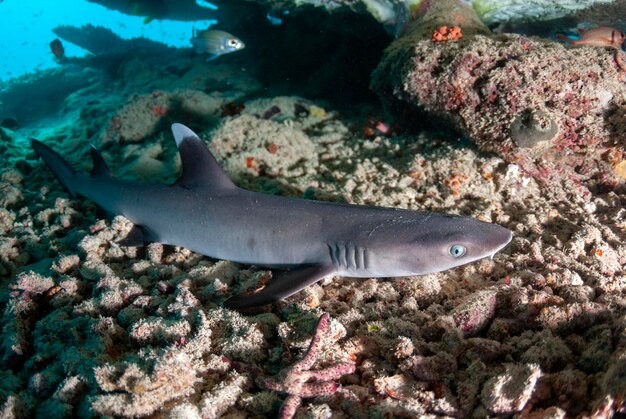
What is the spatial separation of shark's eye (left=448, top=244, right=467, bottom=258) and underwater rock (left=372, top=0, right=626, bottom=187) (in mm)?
1792

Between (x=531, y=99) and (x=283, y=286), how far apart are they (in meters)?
2.95

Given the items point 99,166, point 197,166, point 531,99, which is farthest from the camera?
point 99,166

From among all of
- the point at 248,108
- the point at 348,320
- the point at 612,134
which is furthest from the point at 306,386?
the point at 248,108

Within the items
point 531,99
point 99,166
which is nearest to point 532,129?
point 531,99

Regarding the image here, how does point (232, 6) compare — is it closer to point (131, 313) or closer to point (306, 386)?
point (131, 313)

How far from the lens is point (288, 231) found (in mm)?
2805

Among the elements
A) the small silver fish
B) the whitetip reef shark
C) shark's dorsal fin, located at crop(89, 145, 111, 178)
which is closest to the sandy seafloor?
the whitetip reef shark

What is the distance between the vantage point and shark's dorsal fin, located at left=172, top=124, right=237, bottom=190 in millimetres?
3201

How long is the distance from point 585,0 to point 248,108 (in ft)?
17.5

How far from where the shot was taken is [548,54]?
12.3 ft

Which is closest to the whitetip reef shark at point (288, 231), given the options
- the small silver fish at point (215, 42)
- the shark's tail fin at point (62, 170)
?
the shark's tail fin at point (62, 170)

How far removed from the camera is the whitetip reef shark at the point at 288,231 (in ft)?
8.12

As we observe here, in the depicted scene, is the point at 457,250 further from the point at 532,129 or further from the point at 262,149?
the point at 262,149

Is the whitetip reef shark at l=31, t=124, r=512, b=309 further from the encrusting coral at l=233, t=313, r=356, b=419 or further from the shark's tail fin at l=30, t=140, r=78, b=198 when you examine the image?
the shark's tail fin at l=30, t=140, r=78, b=198
